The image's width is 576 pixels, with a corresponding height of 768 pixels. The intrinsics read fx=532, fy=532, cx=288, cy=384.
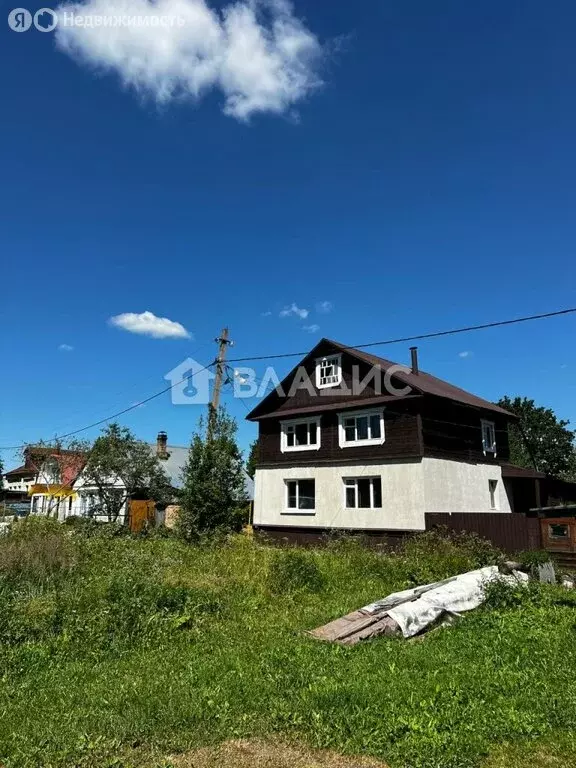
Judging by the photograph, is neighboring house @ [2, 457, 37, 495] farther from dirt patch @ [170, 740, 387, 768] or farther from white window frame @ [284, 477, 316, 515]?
dirt patch @ [170, 740, 387, 768]

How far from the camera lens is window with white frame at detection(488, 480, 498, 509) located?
24.2 meters

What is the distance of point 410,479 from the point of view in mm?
20500

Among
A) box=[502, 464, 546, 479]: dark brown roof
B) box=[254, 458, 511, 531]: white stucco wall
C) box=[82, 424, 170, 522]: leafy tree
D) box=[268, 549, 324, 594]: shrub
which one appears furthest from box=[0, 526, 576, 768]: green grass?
box=[82, 424, 170, 522]: leafy tree

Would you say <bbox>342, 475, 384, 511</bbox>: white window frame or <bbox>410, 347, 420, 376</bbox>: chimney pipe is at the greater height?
<bbox>410, 347, 420, 376</bbox>: chimney pipe

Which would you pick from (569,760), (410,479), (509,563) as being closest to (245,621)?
(569,760)

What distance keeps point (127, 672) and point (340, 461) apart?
56.6 ft

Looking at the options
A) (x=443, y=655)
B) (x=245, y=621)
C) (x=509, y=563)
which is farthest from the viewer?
(x=509, y=563)

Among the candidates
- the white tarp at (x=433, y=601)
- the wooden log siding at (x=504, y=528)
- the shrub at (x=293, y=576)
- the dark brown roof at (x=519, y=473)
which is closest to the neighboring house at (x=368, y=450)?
the dark brown roof at (x=519, y=473)

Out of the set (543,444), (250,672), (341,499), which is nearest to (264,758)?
(250,672)

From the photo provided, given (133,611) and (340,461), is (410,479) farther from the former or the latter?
(133,611)

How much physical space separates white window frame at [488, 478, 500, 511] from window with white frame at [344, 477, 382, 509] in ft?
19.9

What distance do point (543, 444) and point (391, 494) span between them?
123ft

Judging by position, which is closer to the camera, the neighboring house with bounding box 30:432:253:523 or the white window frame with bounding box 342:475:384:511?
the white window frame with bounding box 342:475:384:511

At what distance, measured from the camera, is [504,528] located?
17.1 meters
